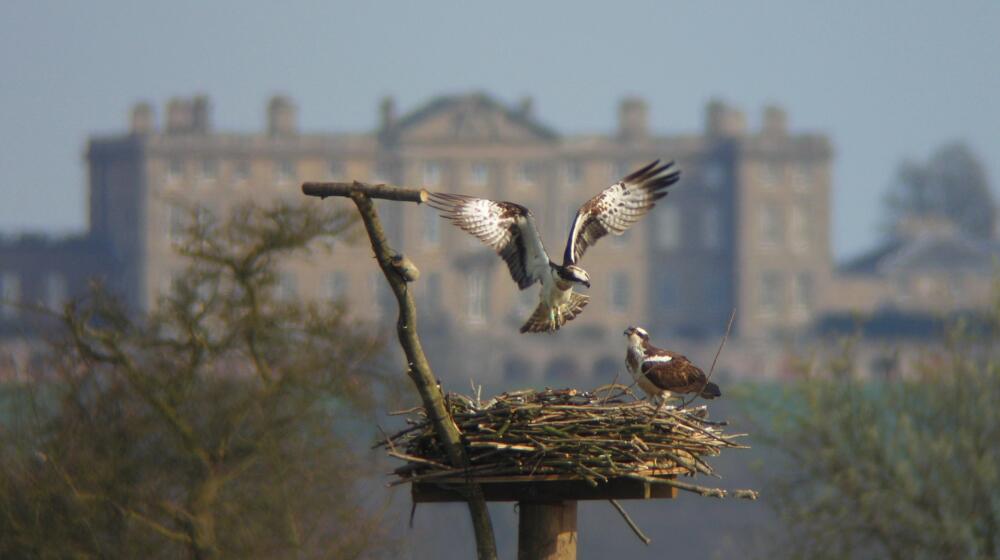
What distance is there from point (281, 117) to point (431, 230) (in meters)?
14.2

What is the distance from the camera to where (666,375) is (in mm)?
9266

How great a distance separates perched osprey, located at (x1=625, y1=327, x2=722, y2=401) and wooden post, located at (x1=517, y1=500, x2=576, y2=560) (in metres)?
1.09

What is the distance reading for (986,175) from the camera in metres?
146

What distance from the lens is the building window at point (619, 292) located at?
125 meters

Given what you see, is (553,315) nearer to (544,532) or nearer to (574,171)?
(544,532)

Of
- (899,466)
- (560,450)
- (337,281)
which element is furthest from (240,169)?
(560,450)

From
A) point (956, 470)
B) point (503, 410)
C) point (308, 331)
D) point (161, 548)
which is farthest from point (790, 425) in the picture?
point (503, 410)

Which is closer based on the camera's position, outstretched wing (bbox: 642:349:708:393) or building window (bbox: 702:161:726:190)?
outstretched wing (bbox: 642:349:708:393)

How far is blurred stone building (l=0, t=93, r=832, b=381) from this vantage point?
125m

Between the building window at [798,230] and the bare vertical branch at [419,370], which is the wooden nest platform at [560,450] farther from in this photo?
the building window at [798,230]

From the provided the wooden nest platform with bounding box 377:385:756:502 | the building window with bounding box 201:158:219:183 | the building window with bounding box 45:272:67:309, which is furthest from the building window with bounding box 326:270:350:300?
the wooden nest platform with bounding box 377:385:756:502

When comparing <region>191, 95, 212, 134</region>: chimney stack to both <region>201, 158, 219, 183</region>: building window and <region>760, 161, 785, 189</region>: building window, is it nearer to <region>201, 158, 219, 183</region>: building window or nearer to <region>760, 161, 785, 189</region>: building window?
<region>201, 158, 219, 183</region>: building window

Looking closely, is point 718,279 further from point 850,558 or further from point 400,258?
point 400,258

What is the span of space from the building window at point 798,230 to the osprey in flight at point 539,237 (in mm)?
118121
